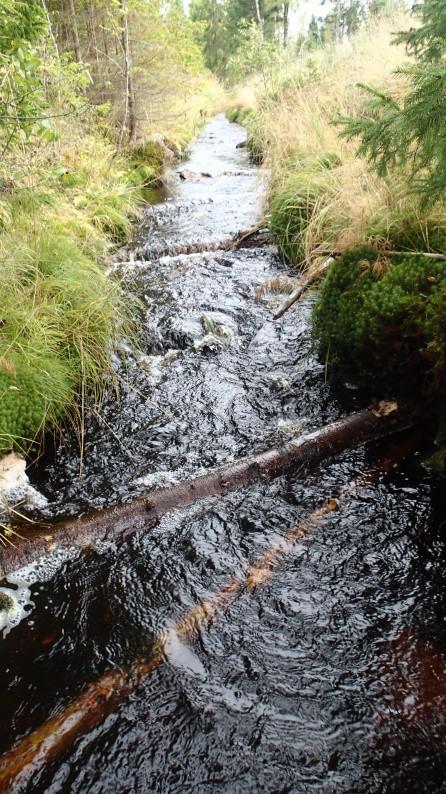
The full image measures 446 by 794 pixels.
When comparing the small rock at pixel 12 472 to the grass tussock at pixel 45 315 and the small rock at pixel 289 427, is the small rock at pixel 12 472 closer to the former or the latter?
A: the grass tussock at pixel 45 315

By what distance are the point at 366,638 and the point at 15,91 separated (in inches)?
183

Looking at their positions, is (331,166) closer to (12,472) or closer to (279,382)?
(279,382)

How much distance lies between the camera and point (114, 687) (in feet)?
5.74

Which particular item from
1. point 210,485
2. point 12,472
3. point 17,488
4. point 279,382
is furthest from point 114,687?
point 279,382

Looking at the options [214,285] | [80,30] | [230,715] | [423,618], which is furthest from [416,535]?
[80,30]

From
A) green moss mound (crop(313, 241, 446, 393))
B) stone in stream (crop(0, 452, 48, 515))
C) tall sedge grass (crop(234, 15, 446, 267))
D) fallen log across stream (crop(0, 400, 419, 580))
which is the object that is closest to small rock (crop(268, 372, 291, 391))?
green moss mound (crop(313, 241, 446, 393))

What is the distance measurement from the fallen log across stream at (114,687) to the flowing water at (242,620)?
3 centimetres

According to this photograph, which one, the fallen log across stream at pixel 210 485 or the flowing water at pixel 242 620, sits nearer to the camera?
the flowing water at pixel 242 620

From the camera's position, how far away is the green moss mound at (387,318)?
2.83 m

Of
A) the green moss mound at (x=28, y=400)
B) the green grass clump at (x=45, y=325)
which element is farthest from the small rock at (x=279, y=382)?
the green moss mound at (x=28, y=400)

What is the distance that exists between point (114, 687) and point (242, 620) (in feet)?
1.86

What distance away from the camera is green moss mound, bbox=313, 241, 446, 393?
2.83 meters

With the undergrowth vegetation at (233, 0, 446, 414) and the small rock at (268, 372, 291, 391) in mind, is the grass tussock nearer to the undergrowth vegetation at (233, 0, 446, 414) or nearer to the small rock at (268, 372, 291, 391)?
the small rock at (268, 372, 291, 391)

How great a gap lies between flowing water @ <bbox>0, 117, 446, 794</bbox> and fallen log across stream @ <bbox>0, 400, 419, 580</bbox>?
72 mm
